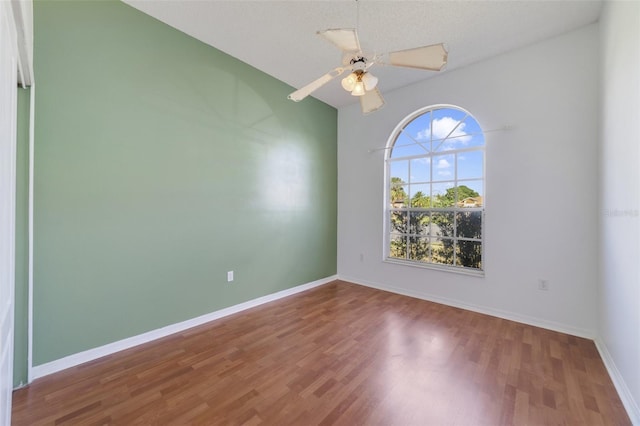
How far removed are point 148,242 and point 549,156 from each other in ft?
13.8

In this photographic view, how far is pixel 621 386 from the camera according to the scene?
5.65 feet

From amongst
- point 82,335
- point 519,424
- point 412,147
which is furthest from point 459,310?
point 82,335

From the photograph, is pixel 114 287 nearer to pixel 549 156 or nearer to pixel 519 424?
pixel 519 424

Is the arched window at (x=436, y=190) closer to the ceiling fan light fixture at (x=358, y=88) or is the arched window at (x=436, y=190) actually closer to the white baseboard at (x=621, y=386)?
the white baseboard at (x=621, y=386)

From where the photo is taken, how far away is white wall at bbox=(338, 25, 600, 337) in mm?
2506

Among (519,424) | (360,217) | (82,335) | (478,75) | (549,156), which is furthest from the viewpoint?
(360,217)

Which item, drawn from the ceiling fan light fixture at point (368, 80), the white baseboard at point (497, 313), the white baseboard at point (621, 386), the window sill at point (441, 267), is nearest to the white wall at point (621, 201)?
the white baseboard at point (621, 386)

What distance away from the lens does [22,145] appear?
177 centimetres

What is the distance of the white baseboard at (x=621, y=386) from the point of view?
150 centimetres

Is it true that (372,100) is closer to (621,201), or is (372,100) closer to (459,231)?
(621,201)

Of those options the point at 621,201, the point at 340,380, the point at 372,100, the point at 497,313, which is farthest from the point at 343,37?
the point at 497,313

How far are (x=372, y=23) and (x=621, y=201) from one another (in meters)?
2.49

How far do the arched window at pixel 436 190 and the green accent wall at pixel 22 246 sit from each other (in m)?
3.91

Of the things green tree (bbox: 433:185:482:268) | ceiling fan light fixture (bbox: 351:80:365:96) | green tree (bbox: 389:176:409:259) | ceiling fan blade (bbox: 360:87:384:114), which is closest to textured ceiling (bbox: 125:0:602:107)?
ceiling fan blade (bbox: 360:87:384:114)
